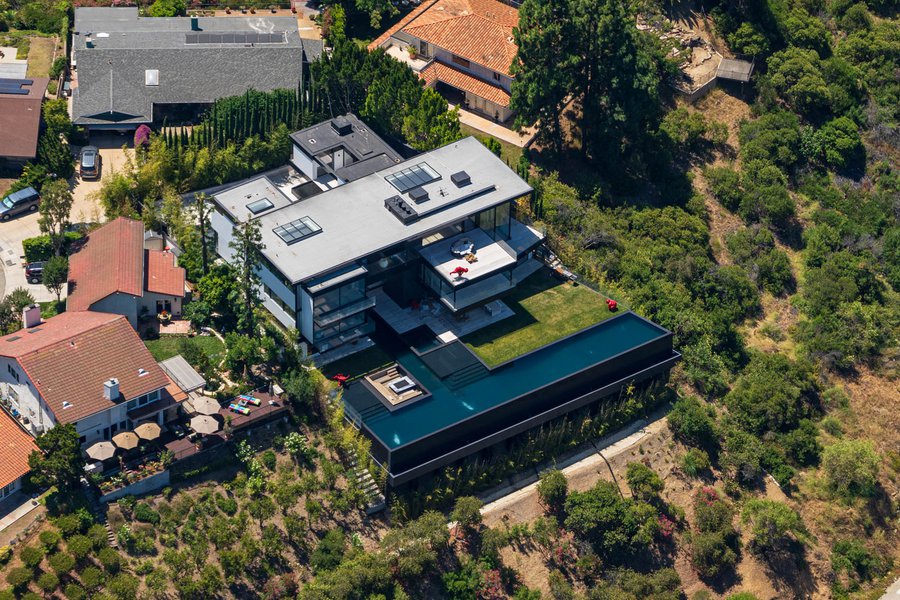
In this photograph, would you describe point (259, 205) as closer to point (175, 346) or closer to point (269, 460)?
point (175, 346)

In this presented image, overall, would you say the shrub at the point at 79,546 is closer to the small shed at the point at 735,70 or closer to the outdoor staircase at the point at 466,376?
the outdoor staircase at the point at 466,376

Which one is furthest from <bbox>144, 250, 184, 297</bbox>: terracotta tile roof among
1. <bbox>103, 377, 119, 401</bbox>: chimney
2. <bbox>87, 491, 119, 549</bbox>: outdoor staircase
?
<bbox>87, 491, 119, 549</bbox>: outdoor staircase

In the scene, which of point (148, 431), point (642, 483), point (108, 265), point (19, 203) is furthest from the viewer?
point (19, 203)

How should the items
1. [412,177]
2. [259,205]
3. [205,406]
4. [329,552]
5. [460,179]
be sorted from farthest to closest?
1. [412,177]
2. [460,179]
3. [259,205]
4. [205,406]
5. [329,552]

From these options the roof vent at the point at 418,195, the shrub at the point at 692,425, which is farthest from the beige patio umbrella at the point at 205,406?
the shrub at the point at 692,425

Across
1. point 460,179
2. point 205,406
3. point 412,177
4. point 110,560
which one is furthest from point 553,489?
point 110,560

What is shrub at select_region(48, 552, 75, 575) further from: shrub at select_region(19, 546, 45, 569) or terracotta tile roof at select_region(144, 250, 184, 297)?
terracotta tile roof at select_region(144, 250, 184, 297)
